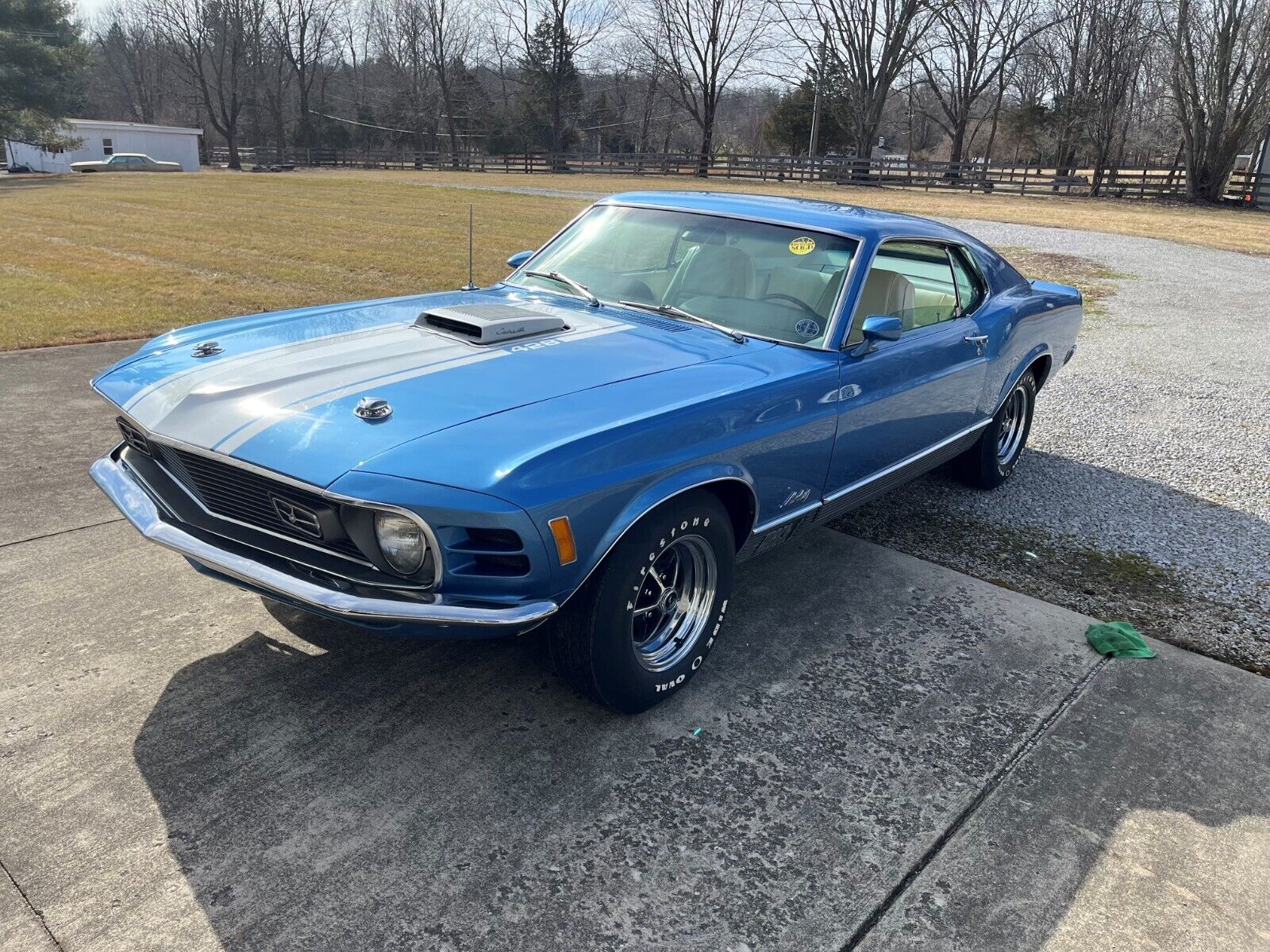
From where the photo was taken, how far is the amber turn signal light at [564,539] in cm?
247

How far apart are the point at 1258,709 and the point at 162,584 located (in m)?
4.04

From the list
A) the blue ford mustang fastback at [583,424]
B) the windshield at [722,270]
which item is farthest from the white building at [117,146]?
the blue ford mustang fastback at [583,424]

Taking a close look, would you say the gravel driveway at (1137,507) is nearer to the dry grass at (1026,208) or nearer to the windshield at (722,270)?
the windshield at (722,270)

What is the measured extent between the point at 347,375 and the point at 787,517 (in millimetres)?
1584

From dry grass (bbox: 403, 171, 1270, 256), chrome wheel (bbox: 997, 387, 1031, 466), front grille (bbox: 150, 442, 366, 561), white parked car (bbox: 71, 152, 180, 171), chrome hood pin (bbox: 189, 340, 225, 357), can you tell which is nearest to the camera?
front grille (bbox: 150, 442, 366, 561)

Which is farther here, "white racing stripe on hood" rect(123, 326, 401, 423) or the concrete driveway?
"white racing stripe on hood" rect(123, 326, 401, 423)

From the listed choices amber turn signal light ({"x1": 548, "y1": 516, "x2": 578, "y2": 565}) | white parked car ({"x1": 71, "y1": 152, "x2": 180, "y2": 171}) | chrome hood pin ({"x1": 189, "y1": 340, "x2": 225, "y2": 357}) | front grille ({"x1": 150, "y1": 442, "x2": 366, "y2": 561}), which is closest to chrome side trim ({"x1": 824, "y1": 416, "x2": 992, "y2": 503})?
amber turn signal light ({"x1": 548, "y1": 516, "x2": 578, "y2": 565})

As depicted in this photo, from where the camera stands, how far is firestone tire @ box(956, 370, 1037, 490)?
16.8 feet

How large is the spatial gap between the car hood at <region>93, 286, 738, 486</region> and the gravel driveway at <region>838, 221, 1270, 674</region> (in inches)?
76.5

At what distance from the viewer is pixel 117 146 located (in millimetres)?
55062

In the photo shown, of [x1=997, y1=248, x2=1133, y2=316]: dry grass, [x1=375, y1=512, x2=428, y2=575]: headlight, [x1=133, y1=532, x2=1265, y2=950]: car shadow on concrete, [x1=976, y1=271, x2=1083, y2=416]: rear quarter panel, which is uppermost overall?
[x1=976, y1=271, x2=1083, y2=416]: rear quarter panel

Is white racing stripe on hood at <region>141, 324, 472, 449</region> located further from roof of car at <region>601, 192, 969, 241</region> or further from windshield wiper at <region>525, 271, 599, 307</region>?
roof of car at <region>601, 192, 969, 241</region>

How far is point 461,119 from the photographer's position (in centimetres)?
6881

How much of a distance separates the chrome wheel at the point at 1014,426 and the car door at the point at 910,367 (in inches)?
30.6
